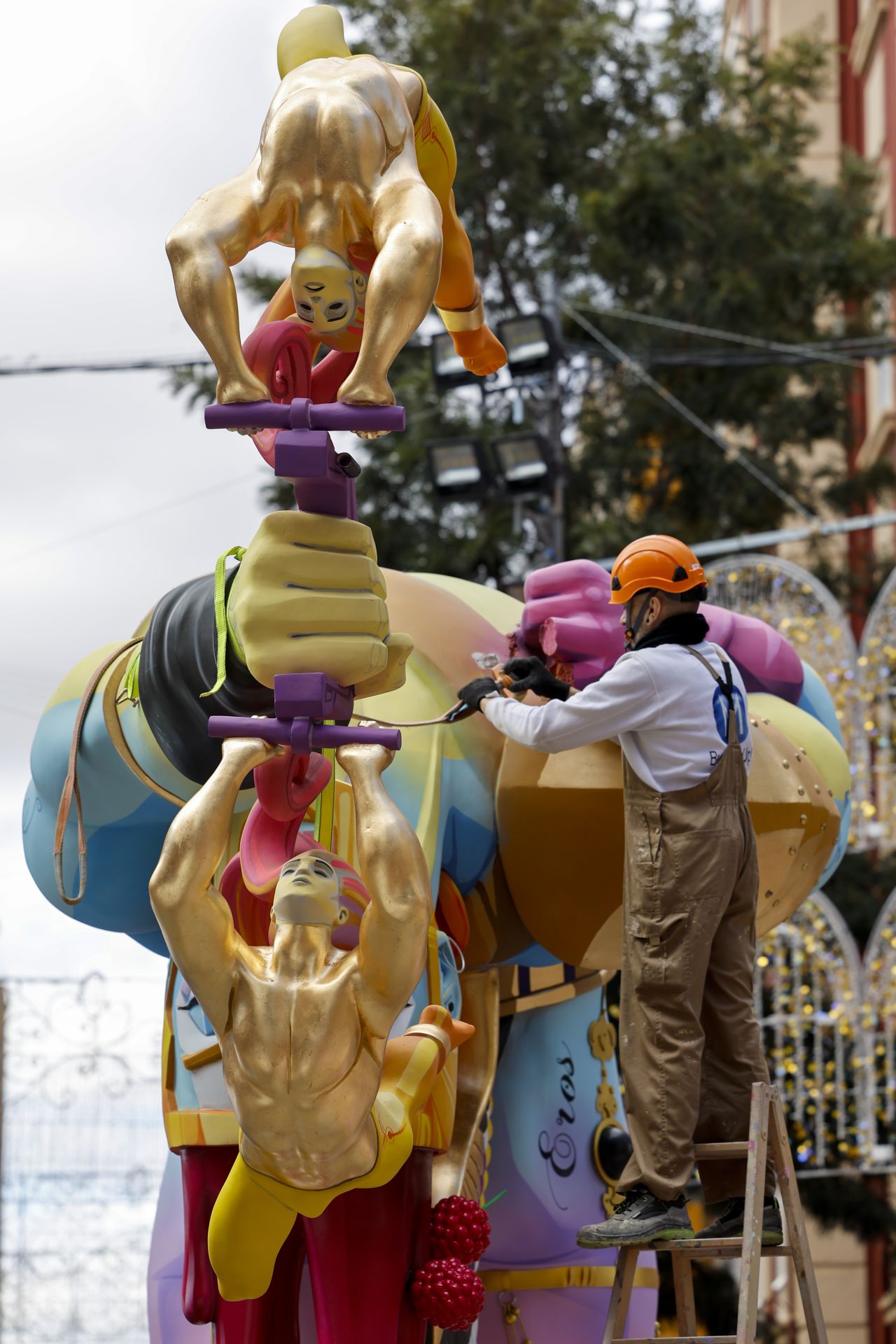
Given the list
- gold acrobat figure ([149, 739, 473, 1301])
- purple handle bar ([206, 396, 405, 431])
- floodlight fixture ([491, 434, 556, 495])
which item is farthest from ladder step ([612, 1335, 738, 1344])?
floodlight fixture ([491, 434, 556, 495])

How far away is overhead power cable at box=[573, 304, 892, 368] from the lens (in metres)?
12.4

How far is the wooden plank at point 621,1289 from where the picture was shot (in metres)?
4.12

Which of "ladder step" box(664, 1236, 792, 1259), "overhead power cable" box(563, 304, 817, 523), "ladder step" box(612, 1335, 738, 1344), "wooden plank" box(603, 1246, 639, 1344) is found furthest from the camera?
"overhead power cable" box(563, 304, 817, 523)

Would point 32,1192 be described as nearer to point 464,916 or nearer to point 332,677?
point 464,916

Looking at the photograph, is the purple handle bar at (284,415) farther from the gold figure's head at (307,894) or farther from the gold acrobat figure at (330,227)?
the gold figure's head at (307,894)

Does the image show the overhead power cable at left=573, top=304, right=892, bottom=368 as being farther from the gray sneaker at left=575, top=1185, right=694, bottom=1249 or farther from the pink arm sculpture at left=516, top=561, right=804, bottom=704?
the gray sneaker at left=575, top=1185, right=694, bottom=1249

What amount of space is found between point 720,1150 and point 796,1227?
0.22 meters

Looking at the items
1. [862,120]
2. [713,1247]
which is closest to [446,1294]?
[713,1247]

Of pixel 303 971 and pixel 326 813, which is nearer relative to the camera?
pixel 303 971

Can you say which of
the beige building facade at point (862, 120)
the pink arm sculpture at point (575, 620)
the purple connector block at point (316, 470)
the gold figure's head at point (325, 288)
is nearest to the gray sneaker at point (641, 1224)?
the pink arm sculpture at point (575, 620)

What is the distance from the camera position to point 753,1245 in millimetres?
3865

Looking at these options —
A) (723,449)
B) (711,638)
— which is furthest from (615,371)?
(711,638)

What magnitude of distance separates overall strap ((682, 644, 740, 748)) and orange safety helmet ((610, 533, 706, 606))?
0.43ft

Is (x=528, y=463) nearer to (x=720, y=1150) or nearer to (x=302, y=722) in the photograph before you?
(x=720, y=1150)
